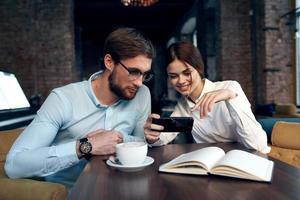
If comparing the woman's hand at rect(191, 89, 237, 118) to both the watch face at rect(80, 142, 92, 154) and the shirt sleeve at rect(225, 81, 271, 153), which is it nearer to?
the shirt sleeve at rect(225, 81, 271, 153)

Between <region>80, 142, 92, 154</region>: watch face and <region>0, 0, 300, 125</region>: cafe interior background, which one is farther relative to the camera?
<region>0, 0, 300, 125</region>: cafe interior background

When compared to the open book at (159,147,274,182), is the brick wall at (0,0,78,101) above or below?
above

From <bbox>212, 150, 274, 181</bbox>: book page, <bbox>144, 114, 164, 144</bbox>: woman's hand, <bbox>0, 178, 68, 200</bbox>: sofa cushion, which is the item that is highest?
<bbox>144, 114, 164, 144</bbox>: woman's hand

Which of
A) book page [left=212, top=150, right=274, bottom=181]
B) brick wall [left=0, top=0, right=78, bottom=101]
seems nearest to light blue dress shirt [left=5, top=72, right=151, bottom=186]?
book page [left=212, top=150, right=274, bottom=181]

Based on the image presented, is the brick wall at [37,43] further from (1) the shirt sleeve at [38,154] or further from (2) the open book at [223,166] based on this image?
(2) the open book at [223,166]

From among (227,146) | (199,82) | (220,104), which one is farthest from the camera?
(199,82)

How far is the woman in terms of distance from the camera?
1.36 meters

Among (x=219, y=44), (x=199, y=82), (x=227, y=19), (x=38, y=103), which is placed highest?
(x=227, y=19)

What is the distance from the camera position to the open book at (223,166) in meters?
0.88

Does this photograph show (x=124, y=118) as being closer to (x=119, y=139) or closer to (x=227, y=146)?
(x=119, y=139)

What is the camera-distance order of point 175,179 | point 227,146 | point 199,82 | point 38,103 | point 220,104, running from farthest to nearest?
point 38,103 → point 199,82 → point 220,104 → point 227,146 → point 175,179

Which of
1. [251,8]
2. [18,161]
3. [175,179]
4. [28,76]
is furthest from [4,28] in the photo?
[175,179]

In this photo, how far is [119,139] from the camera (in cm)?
123

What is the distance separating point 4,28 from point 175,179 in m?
5.81
